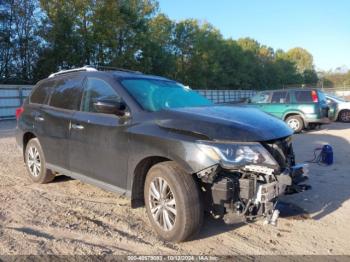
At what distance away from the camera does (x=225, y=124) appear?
3.88m

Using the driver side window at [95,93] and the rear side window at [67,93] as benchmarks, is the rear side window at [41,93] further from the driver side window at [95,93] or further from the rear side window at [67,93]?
the driver side window at [95,93]

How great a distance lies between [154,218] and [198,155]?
3.13 feet

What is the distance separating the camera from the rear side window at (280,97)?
14905 mm

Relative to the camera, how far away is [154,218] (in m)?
4.17

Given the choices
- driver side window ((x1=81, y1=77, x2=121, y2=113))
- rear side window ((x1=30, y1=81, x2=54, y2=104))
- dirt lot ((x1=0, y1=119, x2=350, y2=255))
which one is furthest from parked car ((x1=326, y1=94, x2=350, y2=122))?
driver side window ((x1=81, y1=77, x2=121, y2=113))

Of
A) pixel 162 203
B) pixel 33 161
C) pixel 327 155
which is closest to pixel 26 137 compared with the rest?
pixel 33 161

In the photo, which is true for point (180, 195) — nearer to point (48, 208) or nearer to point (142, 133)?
point (142, 133)

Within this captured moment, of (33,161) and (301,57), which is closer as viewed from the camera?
(33,161)

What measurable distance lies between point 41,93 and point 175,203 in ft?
11.8

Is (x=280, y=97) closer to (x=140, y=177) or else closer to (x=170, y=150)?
(x=140, y=177)

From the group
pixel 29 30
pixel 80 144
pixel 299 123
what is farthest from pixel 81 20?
pixel 80 144

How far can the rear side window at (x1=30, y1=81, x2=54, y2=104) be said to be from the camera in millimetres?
6145

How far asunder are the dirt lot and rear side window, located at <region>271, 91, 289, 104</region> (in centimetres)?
907

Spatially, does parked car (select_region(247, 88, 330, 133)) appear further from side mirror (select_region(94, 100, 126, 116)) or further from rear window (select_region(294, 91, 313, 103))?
side mirror (select_region(94, 100, 126, 116))
